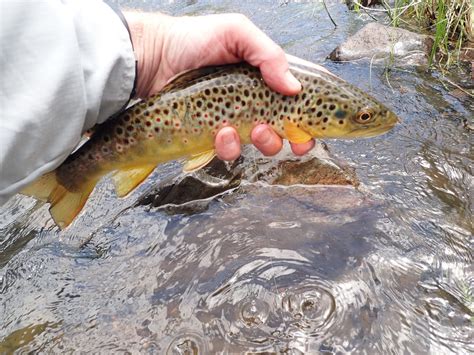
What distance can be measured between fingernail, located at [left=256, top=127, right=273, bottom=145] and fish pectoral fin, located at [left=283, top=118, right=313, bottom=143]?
Result: 3.3 inches

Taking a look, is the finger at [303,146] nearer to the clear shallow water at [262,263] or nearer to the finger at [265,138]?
the finger at [265,138]

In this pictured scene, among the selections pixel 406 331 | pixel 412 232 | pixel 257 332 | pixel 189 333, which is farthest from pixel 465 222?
pixel 189 333

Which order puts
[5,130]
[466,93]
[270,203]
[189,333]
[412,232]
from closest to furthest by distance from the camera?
1. [5,130]
2. [189,333]
3. [412,232]
4. [270,203]
5. [466,93]

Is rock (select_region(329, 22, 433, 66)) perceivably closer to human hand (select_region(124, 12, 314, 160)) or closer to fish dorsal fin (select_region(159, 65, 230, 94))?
human hand (select_region(124, 12, 314, 160))

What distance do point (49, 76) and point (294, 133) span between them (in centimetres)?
121

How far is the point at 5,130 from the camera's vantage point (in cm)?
208

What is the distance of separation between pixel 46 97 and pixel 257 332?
1.57m

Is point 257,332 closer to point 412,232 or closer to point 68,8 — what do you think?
point 412,232

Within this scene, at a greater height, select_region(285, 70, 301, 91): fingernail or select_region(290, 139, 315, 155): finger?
select_region(285, 70, 301, 91): fingernail

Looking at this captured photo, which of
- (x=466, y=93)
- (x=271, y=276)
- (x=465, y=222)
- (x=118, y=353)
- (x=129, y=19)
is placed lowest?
(x=466, y=93)

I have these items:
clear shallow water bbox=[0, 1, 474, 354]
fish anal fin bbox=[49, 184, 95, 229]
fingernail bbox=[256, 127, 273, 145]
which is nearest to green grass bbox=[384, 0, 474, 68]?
clear shallow water bbox=[0, 1, 474, 354]

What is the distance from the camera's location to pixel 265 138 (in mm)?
2707

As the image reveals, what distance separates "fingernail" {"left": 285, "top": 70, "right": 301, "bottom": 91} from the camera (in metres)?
2.55

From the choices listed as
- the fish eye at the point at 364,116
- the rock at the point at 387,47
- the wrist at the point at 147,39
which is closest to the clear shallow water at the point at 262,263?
the fish eye at the point at 364,116
